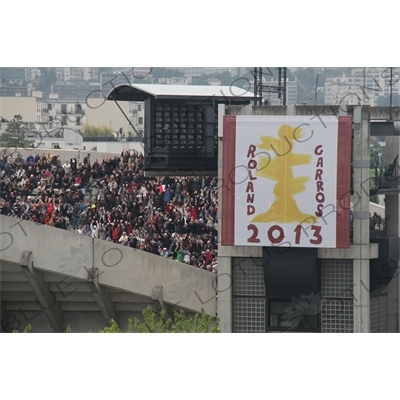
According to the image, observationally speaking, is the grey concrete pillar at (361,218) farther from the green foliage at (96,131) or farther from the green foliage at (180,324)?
the green foliage at (96,131)

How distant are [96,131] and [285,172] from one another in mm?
7571

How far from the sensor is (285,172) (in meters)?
23.3

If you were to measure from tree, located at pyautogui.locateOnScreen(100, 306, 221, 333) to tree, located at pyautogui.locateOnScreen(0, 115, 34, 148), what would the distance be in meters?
6.75

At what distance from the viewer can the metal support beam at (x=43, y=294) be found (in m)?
25.0

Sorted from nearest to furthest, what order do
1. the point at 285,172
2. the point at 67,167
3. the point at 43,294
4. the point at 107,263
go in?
the point at 285,172
the point at 107,263
the point at 43,294
the point at 67,167

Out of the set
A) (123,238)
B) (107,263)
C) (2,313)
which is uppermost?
(123,238)

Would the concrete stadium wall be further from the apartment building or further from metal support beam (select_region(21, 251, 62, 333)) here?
the apartment building

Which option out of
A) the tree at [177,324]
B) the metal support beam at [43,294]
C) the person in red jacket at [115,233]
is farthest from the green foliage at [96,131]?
the tree at [177,324]

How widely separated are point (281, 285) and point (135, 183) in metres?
6.18

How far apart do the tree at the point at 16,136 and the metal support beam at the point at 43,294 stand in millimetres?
4795

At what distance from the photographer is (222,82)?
25.4 metres

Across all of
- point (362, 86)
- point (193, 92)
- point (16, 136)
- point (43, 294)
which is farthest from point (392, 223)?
point (16, 136)

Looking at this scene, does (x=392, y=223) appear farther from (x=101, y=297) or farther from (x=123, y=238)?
(x=101, y=297)

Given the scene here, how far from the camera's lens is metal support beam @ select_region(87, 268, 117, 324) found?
25.3 meters
